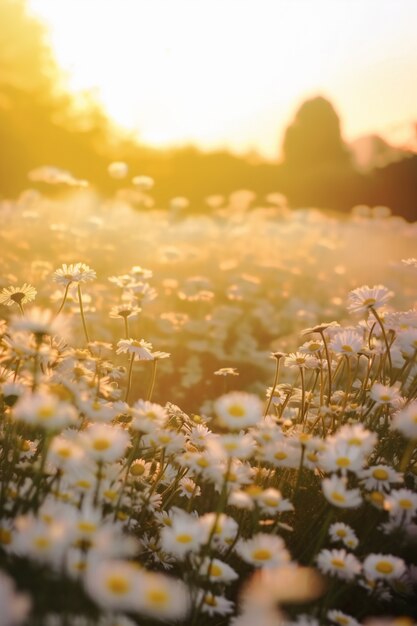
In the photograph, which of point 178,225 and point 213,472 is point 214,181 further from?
point 213,472

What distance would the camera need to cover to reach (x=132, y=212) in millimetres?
12711

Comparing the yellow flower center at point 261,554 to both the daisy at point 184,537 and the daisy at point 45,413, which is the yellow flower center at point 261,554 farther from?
the daisy at point 45,413

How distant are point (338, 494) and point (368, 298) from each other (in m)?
1.31

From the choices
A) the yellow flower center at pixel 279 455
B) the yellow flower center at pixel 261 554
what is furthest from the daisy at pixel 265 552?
the yellow flower center at pixel 279 455

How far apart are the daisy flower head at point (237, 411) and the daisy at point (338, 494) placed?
302 mm

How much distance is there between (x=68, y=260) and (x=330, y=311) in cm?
335

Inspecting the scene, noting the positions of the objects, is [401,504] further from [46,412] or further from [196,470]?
[46,412]

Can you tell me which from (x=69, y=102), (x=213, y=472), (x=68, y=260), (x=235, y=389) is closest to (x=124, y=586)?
(x=213, y=472)

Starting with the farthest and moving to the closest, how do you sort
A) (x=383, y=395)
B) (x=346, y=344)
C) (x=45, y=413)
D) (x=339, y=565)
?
(x=346, y=344), (x=383, y=395), (x=339, y=565), (x=45, y=413)

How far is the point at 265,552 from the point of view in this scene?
1.71 meters

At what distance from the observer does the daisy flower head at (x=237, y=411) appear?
5.54ft

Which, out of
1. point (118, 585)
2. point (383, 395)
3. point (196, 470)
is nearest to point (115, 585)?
point (118, 585)

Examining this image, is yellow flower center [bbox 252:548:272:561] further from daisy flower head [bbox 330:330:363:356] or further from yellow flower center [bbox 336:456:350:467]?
daisy flower head [bbox 330:330:363:356]

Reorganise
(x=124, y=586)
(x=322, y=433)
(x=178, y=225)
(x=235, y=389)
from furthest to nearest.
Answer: (x=178, y=225), (x=235, y=389), (x=322, y=433), (x=124, y=586)
